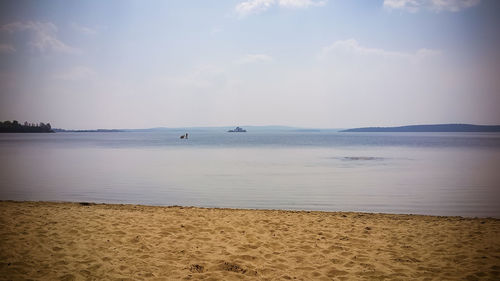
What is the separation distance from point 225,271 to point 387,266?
3179 mm

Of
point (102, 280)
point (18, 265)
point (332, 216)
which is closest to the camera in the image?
point (102, 280)

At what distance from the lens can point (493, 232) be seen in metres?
8.58

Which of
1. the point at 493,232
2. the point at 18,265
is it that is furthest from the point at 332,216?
the point at 18,265

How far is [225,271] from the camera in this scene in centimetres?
607

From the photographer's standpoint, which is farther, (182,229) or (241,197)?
(241,197)

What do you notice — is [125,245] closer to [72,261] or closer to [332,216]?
[72,261]

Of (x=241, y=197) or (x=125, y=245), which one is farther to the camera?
(x=241, y=197)

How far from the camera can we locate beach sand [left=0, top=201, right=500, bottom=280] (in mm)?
5957

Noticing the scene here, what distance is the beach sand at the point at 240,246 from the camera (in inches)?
235

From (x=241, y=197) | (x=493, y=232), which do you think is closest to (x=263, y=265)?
(x=493, y=232)

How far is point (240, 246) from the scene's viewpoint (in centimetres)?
738

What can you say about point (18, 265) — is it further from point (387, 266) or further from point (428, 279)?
point (428, 279)

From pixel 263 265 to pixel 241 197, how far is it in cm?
921

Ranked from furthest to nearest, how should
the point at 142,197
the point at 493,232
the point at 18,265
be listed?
1. the point at 142,197
2. the point at 493,232
3. the point at 18,265
